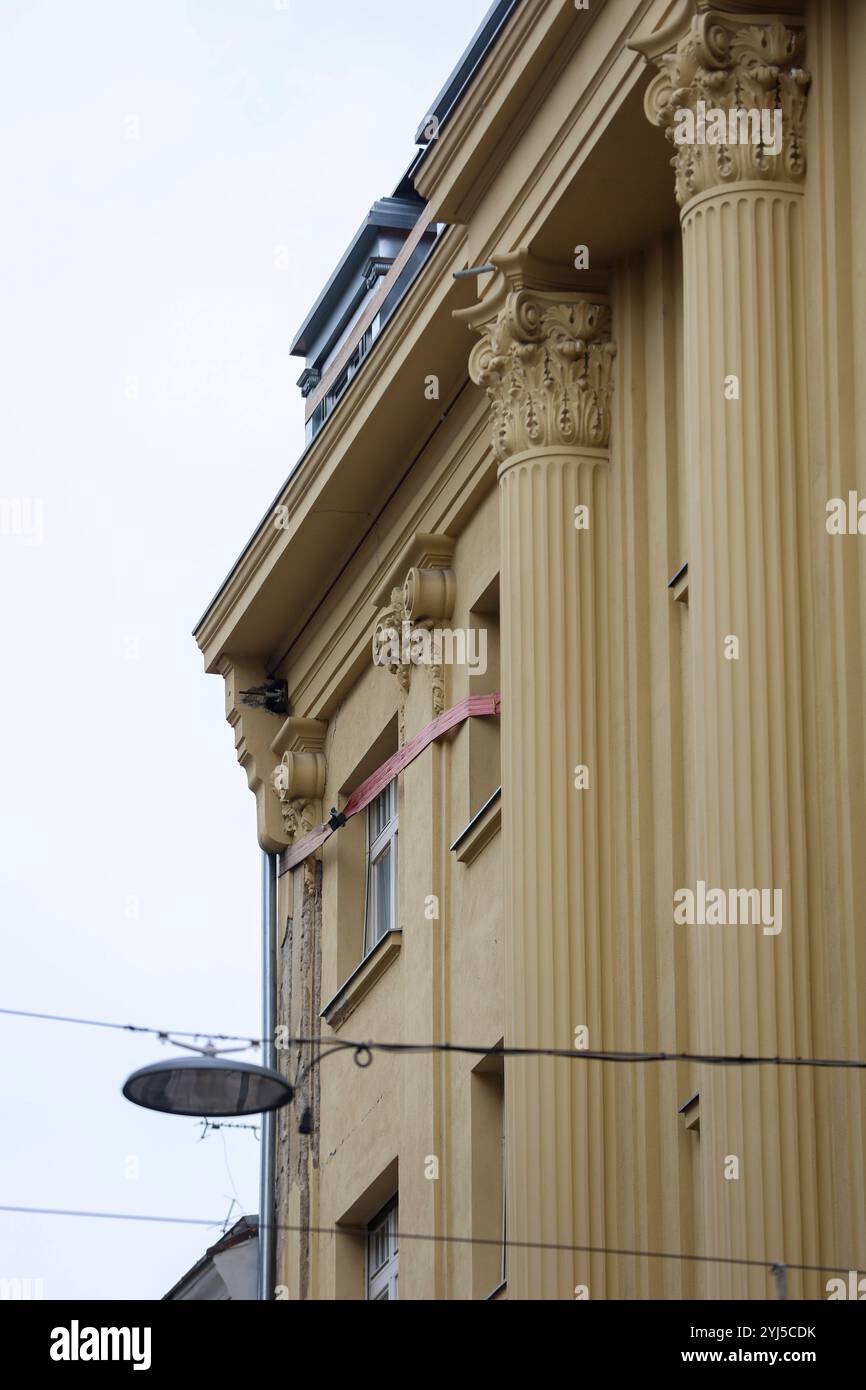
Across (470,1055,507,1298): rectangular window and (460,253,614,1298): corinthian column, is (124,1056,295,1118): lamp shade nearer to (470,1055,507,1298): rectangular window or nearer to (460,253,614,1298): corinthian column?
(460,253,614,1298): corinthian column

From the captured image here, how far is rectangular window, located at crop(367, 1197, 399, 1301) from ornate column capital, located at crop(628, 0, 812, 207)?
9.84 metres

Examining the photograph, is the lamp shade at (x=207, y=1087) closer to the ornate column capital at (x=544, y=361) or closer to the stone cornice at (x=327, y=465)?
the ornate column capital at (x=544, y=361)

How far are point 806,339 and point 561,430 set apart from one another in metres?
3.59

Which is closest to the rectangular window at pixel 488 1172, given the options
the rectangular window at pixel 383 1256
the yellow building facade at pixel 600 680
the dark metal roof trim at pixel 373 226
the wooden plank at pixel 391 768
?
the yellow building facade at pixel 600 680

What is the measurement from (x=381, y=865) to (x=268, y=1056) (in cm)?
260

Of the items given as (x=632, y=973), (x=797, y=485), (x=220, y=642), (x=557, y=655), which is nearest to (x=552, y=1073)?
(x=632, y=973)

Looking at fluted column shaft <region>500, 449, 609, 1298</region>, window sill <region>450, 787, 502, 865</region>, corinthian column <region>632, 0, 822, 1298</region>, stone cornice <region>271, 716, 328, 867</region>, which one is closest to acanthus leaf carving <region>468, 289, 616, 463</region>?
fluted column shaft <region>500, 449, 609, 1298</region>

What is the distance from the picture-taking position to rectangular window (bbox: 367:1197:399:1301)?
23781 mm

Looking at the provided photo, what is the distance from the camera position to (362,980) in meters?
24.8

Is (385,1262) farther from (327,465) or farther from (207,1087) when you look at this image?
(207,1087)

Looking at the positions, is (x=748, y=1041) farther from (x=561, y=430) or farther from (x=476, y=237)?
(x=476, y=237)

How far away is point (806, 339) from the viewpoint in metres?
16.5

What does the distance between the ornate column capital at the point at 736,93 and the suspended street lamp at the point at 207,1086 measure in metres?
6.06

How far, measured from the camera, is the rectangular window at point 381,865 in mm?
25438
